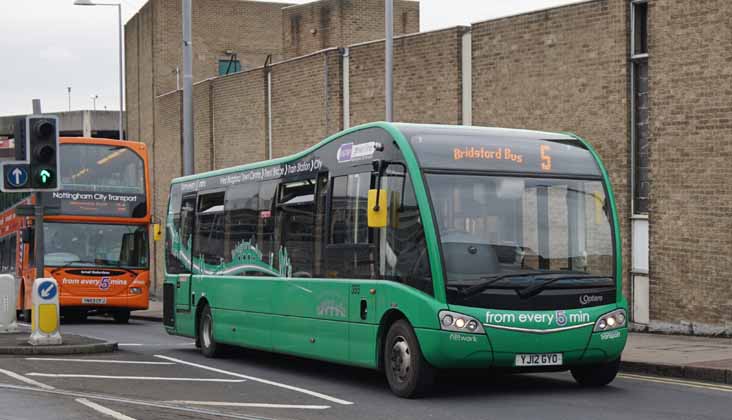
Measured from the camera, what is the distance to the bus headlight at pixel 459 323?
11609mm

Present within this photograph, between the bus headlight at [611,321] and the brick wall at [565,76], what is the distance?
8572 millimetres

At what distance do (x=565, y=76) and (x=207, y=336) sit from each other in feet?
27.1

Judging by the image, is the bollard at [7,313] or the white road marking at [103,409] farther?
the bollard at [7,313]

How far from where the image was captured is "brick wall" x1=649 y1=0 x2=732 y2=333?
18.7 m

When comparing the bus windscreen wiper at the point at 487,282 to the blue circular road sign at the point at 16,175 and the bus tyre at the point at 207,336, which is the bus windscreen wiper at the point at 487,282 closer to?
the bus tyre at the point at 207,336

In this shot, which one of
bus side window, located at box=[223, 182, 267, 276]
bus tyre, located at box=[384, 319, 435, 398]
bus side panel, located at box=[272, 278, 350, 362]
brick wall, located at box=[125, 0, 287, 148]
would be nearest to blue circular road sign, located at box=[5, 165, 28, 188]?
bus side window, located at box=[223, 182, 267, 276]

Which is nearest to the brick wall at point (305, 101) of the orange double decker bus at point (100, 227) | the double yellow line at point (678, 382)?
the orange double decker bus at point (100, 227)

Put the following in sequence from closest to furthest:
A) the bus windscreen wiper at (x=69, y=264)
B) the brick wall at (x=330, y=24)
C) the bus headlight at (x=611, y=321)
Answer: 1. the bus headlight at (x=611, y=321)
2. the bus windscreen wiper at (x=69, y=264)
3. the brick wall at (x=330, y=24)

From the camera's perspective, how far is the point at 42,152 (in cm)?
1786

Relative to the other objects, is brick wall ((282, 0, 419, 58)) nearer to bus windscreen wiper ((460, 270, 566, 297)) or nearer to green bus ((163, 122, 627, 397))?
green bus ((163, 122, 627, 397))

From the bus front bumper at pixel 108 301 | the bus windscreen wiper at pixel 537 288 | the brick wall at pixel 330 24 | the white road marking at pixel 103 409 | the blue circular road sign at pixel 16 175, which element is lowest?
the bus front bumper at pixel 108 301

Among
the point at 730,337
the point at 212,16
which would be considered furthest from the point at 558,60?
the point at 212,16

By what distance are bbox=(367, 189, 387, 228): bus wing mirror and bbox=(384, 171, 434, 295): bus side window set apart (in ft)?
0.60

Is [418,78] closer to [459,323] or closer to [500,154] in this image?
[500,154]
